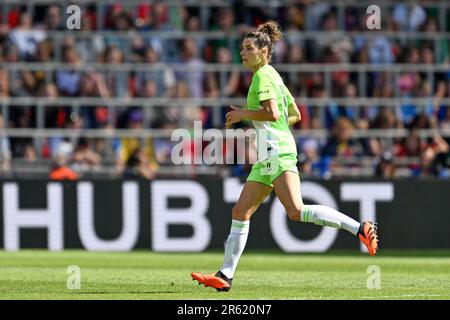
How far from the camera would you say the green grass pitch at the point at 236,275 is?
1120cm

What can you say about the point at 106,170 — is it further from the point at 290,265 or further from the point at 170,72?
the point at 290,265

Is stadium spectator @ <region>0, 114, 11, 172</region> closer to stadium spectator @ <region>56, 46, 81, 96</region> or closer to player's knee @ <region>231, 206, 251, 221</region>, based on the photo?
stadium spectator @ <region>56, 46, 81, 96</region>

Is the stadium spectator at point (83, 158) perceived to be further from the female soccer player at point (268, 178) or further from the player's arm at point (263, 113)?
the player's arm at point (263, 113)

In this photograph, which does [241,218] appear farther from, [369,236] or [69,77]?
[69,77]

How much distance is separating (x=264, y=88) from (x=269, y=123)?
386 millimetres

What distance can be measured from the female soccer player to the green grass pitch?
0.41m

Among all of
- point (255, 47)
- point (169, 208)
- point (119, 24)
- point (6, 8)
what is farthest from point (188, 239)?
point (255, 47)

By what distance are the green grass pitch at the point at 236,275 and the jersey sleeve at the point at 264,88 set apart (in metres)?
1.84

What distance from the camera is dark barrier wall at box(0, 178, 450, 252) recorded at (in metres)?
19.5

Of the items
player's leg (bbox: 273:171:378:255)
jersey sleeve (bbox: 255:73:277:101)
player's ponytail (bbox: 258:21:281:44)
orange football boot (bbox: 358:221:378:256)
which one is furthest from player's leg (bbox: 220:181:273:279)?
player's ponytail (bbox: 258:21:281:44)

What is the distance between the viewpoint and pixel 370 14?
23078 mm

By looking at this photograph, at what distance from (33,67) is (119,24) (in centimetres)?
196

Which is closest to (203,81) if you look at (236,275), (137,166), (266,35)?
(137,166)

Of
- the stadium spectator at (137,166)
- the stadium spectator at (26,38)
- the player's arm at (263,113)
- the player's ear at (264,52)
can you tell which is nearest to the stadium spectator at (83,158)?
the stadium spectator at (137,166)
